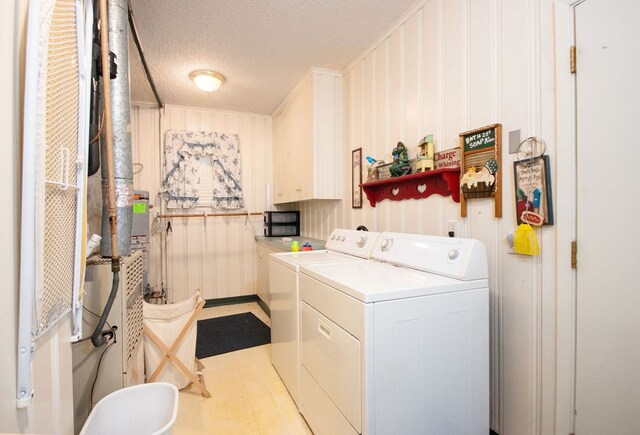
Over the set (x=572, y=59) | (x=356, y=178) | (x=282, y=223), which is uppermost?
(x=572, y=59)

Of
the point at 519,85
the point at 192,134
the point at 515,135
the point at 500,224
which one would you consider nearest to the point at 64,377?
the point at 500,224

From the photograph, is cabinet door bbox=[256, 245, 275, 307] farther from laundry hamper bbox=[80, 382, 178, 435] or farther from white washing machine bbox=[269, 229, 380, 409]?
laundry hamper bbox=[80, 382, 178, 435]

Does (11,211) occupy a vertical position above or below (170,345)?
above

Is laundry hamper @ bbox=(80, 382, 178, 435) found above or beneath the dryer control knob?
beneath

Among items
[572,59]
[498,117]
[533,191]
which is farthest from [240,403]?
[572,59]

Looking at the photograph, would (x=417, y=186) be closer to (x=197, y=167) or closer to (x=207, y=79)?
(x=207, y=79)

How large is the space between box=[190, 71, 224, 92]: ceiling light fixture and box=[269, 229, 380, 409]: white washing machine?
2035 mm

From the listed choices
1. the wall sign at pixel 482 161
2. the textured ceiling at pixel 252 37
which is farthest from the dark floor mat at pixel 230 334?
the textured ceiling at pixel 252 37

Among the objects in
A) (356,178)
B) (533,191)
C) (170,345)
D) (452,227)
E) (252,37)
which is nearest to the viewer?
(533,191)

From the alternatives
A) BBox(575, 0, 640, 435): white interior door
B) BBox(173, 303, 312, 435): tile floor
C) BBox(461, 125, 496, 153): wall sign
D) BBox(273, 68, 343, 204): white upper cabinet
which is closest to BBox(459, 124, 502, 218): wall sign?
BBox(461, 125, 496, 153): wall sign

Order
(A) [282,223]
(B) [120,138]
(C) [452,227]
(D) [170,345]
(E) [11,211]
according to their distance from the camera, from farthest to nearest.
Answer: (A) [282,223] < (D) [170,345] < (C) [452,227] < (B) [120,138] < (E) [11,211]

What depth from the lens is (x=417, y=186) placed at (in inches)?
79.4

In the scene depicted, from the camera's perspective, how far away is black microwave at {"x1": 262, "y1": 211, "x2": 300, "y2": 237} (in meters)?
4.03

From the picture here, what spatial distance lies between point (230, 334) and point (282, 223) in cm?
159
